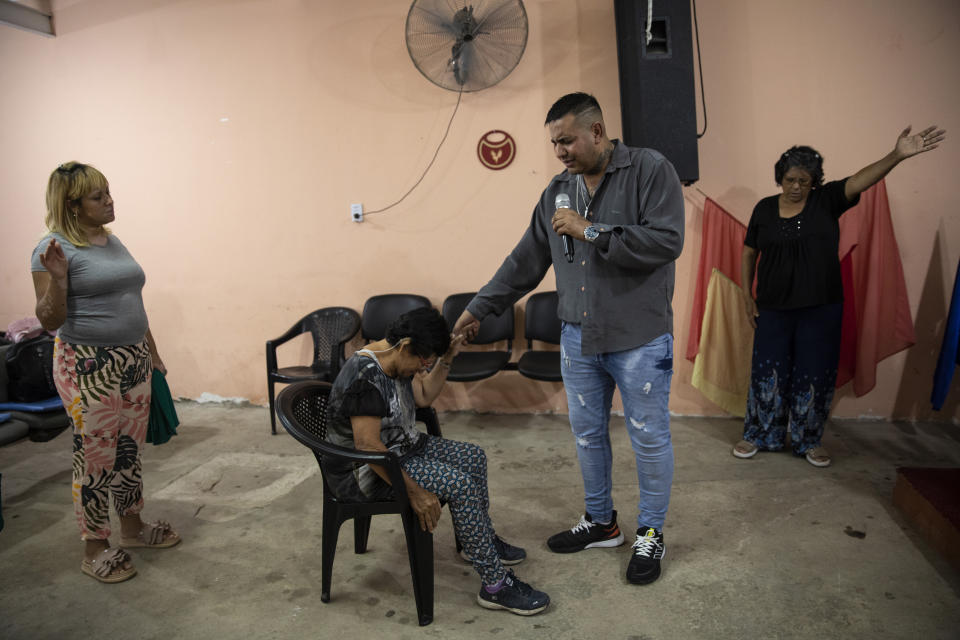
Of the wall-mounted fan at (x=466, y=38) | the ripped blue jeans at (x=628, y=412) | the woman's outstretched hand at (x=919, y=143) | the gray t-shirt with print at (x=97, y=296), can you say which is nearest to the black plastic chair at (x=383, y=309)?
the wall-mounted fan at (x=466, y=38)

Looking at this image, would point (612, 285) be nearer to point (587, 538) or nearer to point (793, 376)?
point (587, 538)

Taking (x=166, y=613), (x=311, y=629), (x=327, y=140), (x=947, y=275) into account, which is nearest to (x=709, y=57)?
(x=947, y=275)

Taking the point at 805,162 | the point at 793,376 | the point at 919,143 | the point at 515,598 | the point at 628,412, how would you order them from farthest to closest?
the point at 793,376 < the point at 805,162 < the point at 919,143 < the point at 628,412 < the point at 515,598

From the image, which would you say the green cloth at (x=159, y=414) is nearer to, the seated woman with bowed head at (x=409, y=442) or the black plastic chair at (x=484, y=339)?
the seated woman with bowed head at (x=409, y=442)

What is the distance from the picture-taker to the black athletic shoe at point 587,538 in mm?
2506

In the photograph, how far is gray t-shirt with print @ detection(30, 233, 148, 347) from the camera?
233 cm

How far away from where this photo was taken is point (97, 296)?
2.39m

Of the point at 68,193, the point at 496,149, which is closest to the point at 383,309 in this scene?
the point at 496,149

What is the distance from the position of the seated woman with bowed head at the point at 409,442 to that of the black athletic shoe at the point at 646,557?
1.16 feet

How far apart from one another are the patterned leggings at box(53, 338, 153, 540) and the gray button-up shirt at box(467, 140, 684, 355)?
1644 mm

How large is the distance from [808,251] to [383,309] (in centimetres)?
251

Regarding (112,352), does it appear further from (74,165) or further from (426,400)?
(426,400)

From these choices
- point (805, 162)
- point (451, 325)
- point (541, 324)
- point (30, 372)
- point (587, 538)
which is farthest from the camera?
point (451, 325)

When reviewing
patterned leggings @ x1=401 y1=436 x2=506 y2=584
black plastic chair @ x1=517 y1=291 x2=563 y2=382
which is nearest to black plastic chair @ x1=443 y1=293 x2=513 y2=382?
black plastic chair @ x1=517 y1=291 x2=563 y2=382
